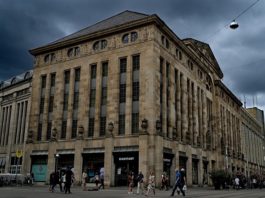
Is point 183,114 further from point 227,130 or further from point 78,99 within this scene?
point 227,130

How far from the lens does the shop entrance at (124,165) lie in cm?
3544

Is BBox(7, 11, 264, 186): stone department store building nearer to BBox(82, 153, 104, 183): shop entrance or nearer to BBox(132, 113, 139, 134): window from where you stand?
BBox(132, 113, 139, 134): window

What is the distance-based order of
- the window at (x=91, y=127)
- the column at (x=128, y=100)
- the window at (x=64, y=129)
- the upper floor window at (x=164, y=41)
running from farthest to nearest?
1. the window at (x=64, y=129)
2. the upper floor window at (x=164, y=41)
3. the window at (x=91, y=127)
4. the column at (x=128, y=100)

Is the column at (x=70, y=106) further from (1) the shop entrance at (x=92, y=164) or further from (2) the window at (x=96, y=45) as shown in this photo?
(2) the window at (x=96, y=45)

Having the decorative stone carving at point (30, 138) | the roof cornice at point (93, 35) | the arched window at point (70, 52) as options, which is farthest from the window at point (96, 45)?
the decorative stone carving at point (30, 138)

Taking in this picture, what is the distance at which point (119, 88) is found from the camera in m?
38.6

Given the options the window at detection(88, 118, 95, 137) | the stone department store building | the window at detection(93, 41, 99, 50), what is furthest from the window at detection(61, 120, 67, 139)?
the window at detection(93, 41, 99, 50)

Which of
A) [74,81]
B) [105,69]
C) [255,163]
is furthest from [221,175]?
[255,163]

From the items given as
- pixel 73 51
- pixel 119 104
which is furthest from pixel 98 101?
pixel 73 51

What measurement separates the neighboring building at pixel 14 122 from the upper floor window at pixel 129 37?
58.5 feet

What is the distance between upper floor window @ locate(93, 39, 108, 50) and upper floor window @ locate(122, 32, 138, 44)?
Answer: 2.56 meters

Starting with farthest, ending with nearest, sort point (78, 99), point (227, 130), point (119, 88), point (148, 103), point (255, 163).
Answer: point (255, 163), point (227, 130), point (78, 99), point (119, 88), point (148, 103)

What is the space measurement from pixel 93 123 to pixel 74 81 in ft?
21.6

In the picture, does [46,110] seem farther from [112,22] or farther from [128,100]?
[112,22]
